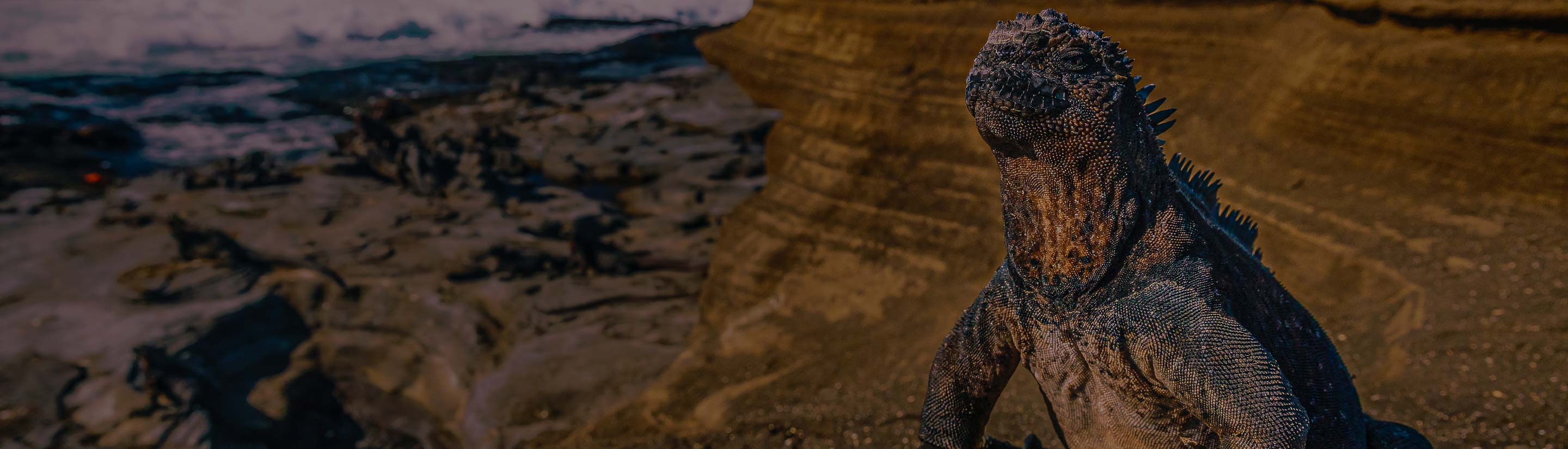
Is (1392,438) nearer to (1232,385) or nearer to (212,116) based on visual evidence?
(1232,385)

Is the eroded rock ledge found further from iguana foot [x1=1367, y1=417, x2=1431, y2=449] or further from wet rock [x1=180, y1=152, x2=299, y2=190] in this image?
wet rock [x1=180, y1=152, x2=299, y2=190]

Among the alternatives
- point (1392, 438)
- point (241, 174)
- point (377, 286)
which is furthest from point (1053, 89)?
point (241, 174)

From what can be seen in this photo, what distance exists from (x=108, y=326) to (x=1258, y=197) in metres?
9.33

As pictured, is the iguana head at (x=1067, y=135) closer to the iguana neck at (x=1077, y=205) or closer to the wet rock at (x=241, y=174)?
the iguana neck at (x=1077, y=205)

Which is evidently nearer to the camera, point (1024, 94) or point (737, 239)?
point (1024, 94)

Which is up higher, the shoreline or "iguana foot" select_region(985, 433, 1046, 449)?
"iguana foot" select_region(985, 433, 1046, 449)

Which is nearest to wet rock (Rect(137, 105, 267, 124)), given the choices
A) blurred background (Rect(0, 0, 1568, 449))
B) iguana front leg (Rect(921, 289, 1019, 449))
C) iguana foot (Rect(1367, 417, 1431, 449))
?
blurred background (Rect(0, 0, 1568, 449))

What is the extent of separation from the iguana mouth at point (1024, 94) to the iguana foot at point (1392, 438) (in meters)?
1.13

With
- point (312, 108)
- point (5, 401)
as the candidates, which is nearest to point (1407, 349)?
point (5, 401)

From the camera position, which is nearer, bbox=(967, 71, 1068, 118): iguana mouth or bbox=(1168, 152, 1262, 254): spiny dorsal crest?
bbox=(967, 71, 1068, 118): iguana mouth

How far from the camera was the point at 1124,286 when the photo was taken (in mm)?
1745

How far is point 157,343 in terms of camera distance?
7539mm

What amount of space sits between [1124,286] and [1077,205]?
19cm

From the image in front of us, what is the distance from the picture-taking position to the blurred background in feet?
13.7
